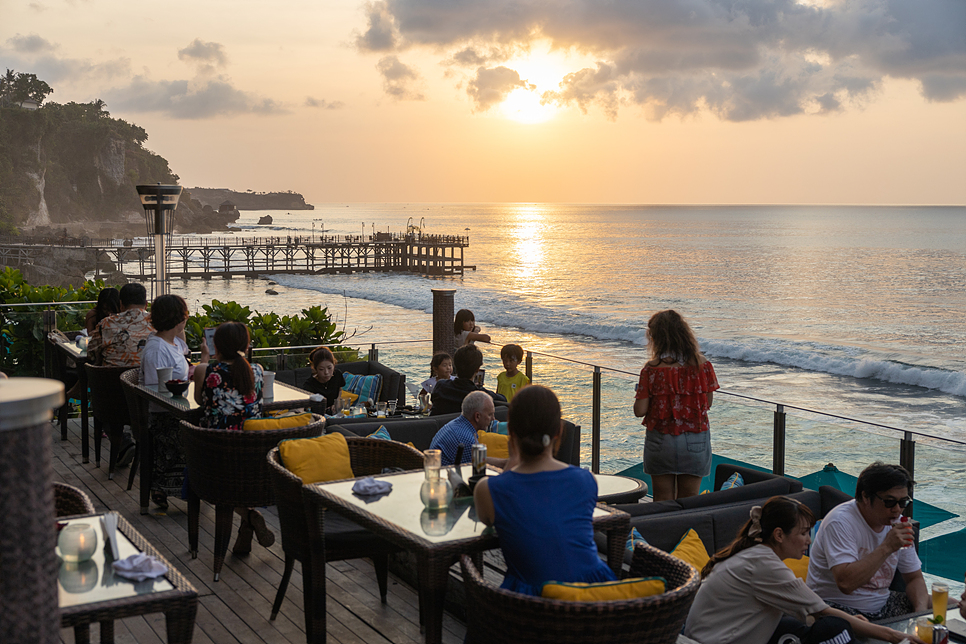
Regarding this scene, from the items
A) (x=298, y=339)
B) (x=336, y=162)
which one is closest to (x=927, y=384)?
(x=298, y=339)

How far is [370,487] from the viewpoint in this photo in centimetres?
291

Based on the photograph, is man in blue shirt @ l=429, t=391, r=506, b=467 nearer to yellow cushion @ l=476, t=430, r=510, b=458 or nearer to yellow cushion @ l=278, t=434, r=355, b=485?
yellow cushion @ l=476, t=430, r=510, b=458

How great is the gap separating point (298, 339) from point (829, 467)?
516cm

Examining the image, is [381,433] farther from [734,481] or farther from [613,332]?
[613,332]

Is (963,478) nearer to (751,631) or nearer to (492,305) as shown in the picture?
(751,631)

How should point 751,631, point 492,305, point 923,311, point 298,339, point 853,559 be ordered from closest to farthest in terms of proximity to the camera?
point 751,631 → point 853,559 → point 298,339 → point 923,311 → point 492,305

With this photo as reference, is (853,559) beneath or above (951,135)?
beneath

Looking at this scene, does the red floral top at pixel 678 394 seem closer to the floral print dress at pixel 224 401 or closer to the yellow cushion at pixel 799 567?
the yellow cushion at pixel 799 567

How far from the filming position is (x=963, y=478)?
4.34 metres

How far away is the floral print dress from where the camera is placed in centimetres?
397

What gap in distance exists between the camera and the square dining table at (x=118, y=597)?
182cm

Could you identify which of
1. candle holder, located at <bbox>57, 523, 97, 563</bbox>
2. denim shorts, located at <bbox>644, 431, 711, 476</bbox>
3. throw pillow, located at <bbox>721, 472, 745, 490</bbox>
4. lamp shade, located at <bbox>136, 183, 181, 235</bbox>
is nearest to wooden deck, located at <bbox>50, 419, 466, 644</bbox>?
candle holder, located at <bbox>57, 523, 97, 563</bbox>

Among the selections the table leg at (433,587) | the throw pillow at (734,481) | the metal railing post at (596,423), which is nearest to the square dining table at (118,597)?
the table leg at (433,587)

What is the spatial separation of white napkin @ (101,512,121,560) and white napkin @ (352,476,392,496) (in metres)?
0.85
